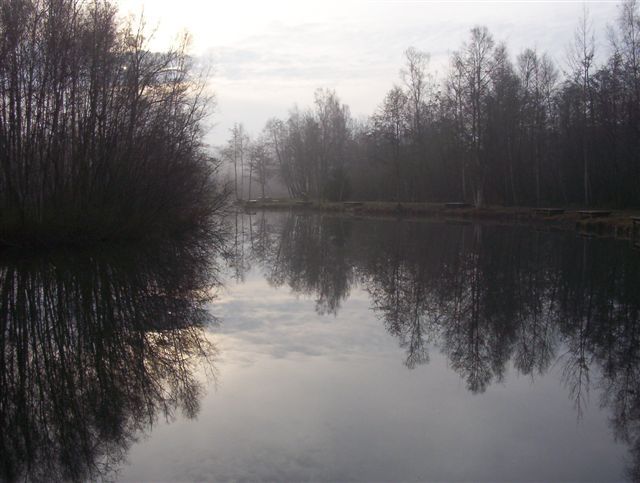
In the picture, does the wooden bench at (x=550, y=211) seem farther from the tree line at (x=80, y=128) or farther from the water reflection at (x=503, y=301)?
the tree line at (x=80, y=128)

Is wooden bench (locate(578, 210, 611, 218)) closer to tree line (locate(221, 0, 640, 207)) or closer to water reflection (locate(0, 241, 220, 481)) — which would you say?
tree line (locate(221, 0, 640, 207))

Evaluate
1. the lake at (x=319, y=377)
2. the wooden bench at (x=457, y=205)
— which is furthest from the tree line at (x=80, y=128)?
the wooden bench at (x=457, y=205)

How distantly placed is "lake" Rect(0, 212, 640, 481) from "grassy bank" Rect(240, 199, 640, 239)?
15351mm

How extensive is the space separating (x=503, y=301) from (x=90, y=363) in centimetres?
812

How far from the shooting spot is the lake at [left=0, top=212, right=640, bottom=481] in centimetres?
472

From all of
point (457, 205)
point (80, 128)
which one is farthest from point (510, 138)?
point (80, 128)

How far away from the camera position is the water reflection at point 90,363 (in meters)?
4.92

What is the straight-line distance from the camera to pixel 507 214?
40594 millimetres

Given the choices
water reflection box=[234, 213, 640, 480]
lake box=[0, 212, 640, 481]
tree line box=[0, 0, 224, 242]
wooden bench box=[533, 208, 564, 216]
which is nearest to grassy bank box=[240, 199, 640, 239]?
wooden bench box=[533, 208, 564, 216]

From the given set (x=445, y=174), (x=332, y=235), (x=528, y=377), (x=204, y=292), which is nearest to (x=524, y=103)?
(x=445, y=174)

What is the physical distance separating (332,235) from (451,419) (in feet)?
82.4

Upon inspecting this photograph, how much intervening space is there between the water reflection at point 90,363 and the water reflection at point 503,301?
3.20 metres

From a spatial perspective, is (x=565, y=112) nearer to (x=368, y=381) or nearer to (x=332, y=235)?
(x=332, y=235)

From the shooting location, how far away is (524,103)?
4744 cm
